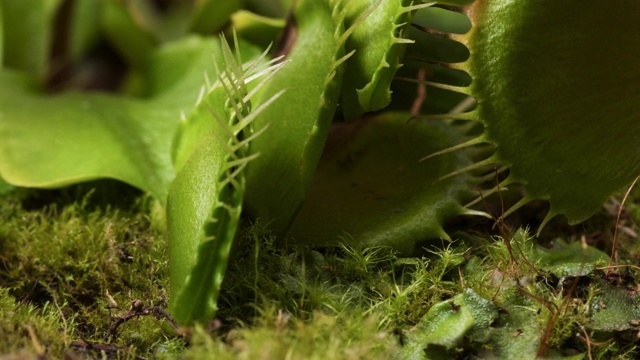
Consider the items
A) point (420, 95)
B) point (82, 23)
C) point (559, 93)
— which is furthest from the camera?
point (82, 23)

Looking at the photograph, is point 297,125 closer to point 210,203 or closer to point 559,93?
point 210,203

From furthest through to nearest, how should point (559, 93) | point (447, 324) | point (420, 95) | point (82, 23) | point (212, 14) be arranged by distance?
point (82, 23) → point (212, 14) → point (420, 95) → point (559, 93) → point (447, 324)

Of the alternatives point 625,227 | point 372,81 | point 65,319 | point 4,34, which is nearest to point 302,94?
point 372,81

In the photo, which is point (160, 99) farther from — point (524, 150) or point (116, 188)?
point (524, 150)

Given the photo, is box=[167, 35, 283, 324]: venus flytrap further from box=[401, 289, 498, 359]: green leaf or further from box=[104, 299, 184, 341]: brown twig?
box=[401, 289, 498, 359]: green leaf

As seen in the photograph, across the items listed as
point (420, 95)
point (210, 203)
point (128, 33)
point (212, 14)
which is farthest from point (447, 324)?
point (128, 33)

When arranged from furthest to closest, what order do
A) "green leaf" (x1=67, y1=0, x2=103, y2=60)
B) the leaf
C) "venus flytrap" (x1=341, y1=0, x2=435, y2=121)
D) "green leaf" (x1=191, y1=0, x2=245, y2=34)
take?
"green leaf" (x1=67, y1=0, x2=103, y2=60) < "green leaf" (x1=191, y1=0, x2=245, y2=34) < the leaf < "venus flytrap" (x1=341, y1=0, x2=435, y2=121)

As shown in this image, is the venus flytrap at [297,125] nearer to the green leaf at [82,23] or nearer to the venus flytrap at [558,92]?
the venus flytrap at [558,92]

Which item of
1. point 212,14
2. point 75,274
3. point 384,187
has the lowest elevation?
point 75,274

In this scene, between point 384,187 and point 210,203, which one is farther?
point 384,187

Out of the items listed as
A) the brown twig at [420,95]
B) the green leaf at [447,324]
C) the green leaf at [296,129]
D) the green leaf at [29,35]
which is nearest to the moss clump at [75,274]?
the green leaf at [296,129]

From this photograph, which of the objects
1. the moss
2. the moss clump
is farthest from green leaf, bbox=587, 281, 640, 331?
the moss clump
